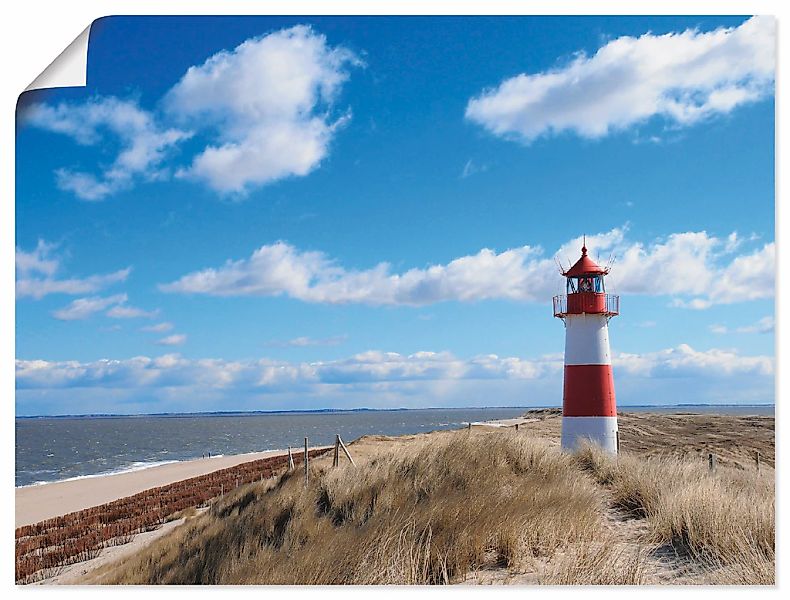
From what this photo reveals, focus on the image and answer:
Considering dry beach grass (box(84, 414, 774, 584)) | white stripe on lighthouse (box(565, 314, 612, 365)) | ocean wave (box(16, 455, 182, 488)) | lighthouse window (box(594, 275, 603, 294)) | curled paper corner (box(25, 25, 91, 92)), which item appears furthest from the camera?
ocean wave (box(16, 455, 182, 488))

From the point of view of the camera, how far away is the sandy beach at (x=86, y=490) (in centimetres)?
1457

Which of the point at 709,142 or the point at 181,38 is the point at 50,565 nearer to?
the point at 181,38

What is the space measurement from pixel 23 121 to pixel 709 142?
199 inches

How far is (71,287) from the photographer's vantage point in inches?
304

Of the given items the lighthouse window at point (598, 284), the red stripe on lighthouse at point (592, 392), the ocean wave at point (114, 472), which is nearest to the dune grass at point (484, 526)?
the red stripe on lighthouse at point (592, 392)

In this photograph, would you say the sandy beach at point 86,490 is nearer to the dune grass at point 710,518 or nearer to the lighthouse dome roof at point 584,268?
the lighthouse dome roof at point 584,268

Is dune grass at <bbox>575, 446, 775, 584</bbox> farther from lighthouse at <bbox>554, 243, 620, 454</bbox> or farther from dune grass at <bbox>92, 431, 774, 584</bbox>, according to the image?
lighthouse at <bbox>554, 243, 620, 454</bbox>

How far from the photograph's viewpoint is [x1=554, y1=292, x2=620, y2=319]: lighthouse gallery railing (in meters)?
8.03

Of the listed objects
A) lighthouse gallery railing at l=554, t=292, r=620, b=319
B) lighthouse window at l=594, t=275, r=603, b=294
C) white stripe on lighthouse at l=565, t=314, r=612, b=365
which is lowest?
white stripe on lighthouse at l=565, t=314, r=612, b=365

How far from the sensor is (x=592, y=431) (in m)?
7.94

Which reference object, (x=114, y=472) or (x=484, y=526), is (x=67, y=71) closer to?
(x=484, y=526)

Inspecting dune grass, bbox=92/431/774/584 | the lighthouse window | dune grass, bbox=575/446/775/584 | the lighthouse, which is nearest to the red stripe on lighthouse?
the lighthouse

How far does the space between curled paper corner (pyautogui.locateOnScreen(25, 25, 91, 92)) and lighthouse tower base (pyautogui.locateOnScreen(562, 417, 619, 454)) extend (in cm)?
607
